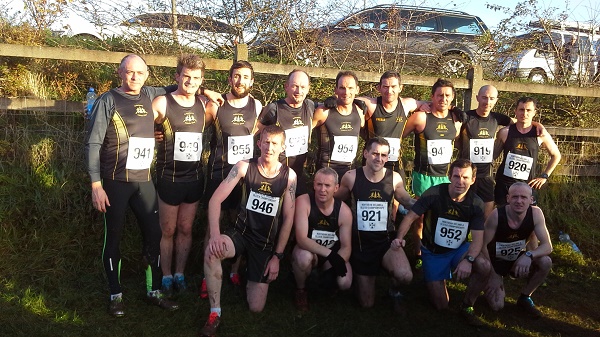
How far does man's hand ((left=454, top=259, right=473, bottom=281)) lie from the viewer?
13.7ft

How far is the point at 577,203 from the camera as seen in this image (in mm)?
6578

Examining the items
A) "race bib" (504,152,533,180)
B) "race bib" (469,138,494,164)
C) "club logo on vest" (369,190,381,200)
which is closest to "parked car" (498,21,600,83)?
"race bib" (504,152,533,180)

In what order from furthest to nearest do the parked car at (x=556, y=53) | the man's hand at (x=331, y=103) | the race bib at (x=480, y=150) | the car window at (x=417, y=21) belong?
the parked car at (x=556, y=53) < the car window at (x=417, y=21) < the race bib at (x=480, y=150) < the man's hand at (x=331, y=103)

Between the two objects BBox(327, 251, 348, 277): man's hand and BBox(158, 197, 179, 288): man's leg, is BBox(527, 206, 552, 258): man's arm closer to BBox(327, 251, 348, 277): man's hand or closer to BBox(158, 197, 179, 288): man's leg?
BBox(327, 251, 348, 277): man's hand

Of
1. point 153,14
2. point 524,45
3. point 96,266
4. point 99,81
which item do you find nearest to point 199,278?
point 96,266

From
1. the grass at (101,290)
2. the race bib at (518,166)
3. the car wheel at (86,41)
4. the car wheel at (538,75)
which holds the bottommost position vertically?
the grass at (101,290)

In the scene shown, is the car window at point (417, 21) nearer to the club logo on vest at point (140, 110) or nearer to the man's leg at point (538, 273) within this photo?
the man's leg at point (538, 273)

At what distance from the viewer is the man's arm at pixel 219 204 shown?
401cm

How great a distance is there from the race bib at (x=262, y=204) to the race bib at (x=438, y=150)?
5.88ft

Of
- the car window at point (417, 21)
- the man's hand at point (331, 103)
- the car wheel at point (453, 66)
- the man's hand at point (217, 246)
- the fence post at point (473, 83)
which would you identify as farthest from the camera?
the car wheel at point (453, 66)

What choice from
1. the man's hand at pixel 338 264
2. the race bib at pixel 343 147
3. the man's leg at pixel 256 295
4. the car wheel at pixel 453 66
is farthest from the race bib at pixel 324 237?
the car wheel at pixel 453 66

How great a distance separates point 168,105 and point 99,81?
2.70 metres

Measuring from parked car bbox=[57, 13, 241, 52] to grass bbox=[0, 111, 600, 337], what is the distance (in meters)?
2.09

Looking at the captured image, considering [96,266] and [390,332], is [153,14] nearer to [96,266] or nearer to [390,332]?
[96,266]
